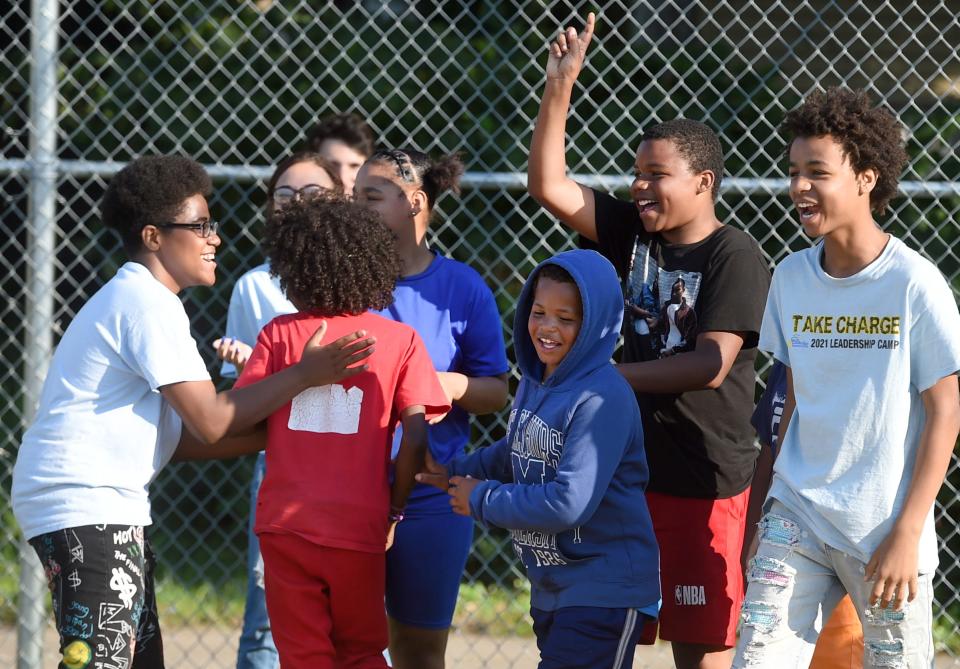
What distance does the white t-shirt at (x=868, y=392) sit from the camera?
2.89 metres

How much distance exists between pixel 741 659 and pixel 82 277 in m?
3.97

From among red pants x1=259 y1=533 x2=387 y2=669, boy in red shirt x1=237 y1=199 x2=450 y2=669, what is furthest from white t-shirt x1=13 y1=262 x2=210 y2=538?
red pants x1=259 y1=533 x2=387 y2=669

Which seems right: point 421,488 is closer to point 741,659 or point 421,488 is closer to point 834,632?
point 741,659

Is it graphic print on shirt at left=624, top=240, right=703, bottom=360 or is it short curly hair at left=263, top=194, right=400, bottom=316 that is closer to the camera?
short curly hair at left=263, top=194, right=400, bottom=316

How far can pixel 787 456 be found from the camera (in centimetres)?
306

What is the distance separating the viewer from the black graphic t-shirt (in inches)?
131

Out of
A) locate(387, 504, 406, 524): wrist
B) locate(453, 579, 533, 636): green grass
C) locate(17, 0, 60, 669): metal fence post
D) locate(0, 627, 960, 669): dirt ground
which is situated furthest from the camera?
locate(453, 579, 533, 636): green grass

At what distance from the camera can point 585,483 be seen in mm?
2863

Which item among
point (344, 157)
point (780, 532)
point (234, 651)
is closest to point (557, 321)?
point (780, 532)

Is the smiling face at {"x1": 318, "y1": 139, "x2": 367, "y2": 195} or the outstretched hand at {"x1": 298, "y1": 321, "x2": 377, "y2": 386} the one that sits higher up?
the smiling face at {"x1": 318, "y1": 139, "x2": 367, "y2": 195}

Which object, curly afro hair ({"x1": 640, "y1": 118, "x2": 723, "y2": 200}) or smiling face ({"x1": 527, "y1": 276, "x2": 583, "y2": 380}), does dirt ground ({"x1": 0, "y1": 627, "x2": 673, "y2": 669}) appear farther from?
curly afro hair ({"x1": 640, "y1": 118, "x2": 723, "y2": 200})

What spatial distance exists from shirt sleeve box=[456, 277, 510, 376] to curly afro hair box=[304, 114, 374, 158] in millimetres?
1385

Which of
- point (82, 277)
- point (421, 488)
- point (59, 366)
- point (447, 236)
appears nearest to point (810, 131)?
point (421, 488)

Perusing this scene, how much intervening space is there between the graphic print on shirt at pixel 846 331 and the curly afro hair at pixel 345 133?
2.15 metres
